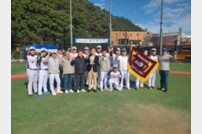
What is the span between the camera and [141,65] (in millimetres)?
6105

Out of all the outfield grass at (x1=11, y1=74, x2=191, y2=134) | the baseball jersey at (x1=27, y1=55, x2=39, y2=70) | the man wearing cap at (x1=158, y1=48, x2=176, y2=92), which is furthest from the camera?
the man wearing cap at (x1=158, y1=48, x2=176, y2=92)

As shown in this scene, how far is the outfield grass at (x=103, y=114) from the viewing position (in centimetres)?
309

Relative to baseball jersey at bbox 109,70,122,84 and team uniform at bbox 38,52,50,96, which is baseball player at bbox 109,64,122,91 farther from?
team uniform at bbox 38,52,50,96

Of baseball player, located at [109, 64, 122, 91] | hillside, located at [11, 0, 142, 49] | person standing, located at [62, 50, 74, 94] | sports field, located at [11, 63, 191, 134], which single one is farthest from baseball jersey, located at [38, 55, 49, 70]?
hillside, located at [11, 0, 142, 49]

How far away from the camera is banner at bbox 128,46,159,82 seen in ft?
19.9

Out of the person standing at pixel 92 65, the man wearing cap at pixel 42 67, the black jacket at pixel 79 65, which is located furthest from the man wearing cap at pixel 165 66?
the man wearing cap at pixel 42 67

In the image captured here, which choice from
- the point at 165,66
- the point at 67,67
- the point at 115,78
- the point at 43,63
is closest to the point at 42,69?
the point at 43,63

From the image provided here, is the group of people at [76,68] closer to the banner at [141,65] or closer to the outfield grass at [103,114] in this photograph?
the banner at [141,65]

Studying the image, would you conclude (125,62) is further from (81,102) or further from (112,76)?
(81,102)

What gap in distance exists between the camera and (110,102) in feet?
15.5

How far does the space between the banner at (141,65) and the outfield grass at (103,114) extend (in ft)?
3.16

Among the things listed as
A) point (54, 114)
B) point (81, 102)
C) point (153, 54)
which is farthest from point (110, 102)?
point (153, 54)

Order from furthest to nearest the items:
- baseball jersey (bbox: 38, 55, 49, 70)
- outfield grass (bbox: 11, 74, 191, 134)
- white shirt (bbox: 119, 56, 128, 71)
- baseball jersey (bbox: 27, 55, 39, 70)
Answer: white shirt (bbox: 119, 56, 128, 71), baseball jersey (bbox: 38, 55, 49, 70), baseball jersey (bbox: 27, 55, 39, 70), outfield grass (bbox: 11, 74, 191, 134)

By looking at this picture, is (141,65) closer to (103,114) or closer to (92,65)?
(92,65)
